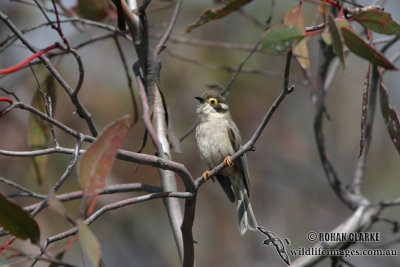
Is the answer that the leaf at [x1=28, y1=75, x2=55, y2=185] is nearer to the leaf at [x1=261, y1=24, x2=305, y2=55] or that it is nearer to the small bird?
the small bird

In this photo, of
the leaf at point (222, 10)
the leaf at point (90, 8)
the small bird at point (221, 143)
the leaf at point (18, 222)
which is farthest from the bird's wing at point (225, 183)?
the leaf at point (18, 222)

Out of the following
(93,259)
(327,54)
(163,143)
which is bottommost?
(93,259)

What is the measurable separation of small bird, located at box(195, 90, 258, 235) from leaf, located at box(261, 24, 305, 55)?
3.05 meters

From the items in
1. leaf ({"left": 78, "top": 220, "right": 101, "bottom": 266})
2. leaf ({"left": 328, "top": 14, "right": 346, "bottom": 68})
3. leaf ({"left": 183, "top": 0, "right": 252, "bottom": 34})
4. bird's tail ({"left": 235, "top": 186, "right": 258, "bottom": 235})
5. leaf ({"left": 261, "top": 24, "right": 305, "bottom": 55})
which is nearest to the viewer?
leaf ({"left": 78, "top": 220, "right": 101, "bottom": 266})

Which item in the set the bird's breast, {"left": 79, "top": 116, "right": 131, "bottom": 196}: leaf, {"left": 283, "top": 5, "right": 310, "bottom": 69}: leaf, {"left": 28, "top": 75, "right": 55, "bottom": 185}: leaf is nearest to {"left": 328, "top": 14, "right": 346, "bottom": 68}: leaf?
{"left": 283, "top": 5, "right": 310, "bottom": 69}: leaf

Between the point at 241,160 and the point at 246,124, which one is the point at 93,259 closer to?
the point at 241,160

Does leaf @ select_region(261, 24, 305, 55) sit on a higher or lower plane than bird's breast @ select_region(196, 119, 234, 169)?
higher

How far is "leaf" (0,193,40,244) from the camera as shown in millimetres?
1862

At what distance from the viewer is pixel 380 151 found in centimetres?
978

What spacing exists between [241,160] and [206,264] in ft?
14.6

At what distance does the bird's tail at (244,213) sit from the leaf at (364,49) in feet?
9.19

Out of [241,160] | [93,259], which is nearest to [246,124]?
[241,160]

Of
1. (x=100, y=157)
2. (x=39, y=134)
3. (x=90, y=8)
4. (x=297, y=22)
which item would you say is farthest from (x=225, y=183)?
(x=100, y=157)

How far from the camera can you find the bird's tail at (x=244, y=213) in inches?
184
